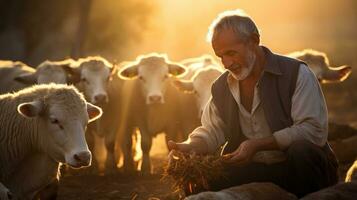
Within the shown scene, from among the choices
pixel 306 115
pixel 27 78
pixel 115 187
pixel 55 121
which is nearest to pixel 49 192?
pixel 55 121

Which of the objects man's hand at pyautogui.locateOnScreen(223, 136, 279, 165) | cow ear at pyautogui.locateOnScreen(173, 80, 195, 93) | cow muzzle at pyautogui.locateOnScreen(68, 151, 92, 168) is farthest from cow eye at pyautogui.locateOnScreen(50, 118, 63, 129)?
cow ear at pyautogui.locateOnScreen(173, 80, 195, 93)

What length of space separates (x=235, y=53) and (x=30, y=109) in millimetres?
2236

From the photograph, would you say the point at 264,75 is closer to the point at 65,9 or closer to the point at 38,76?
the point at 38,76

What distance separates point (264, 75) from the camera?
5.98 metres

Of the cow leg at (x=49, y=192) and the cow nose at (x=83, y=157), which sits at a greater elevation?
the cow nose at (x=83, y=157)

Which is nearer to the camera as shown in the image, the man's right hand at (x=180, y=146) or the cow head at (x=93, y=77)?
the man's right hand at (x=180, y=146)

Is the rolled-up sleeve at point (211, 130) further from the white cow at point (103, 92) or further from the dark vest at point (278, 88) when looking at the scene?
the white cow at point (103, 92)

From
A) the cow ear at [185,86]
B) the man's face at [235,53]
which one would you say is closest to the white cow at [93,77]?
the cow ear at [185,86]

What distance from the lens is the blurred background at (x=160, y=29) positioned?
87.9 feet

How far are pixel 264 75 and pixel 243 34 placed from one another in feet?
1.37

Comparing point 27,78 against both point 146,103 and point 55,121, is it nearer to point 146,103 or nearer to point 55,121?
point 146,103

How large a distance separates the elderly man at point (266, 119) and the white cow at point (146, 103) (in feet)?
18.5

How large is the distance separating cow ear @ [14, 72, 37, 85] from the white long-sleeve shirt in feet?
19.7

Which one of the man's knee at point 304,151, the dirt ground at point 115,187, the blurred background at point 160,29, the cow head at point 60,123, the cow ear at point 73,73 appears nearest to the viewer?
the man's knee at point 304,151
